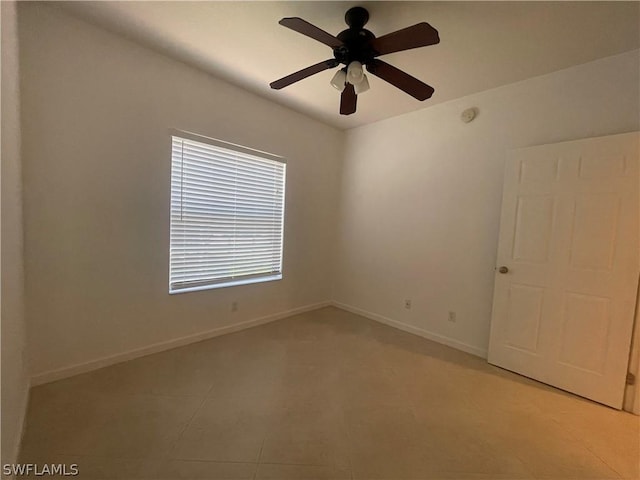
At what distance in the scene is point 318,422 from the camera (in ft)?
5.83

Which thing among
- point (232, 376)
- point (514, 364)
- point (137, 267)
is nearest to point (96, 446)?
point (232, 376)

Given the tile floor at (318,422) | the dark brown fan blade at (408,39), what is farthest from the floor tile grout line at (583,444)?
the dark brown fan blade at (408,39)

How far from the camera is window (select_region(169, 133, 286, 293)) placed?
269cm

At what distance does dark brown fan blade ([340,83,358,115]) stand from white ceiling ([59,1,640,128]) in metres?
0.41

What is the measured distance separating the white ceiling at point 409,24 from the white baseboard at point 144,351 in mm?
2665

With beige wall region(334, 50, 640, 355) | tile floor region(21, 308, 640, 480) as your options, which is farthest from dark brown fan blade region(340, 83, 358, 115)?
tile floor region(21, 308, 640, 480)

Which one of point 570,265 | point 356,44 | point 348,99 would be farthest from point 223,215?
point 570,265

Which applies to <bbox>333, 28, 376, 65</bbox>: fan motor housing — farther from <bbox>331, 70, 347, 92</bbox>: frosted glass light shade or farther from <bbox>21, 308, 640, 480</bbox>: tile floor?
<bbox>21, 308, 640, 480</bbox>: tile floor

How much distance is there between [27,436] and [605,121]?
447 cm

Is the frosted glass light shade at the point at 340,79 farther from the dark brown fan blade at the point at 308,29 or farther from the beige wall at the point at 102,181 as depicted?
the beige wall at the point at 102,181

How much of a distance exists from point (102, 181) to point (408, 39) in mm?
2444

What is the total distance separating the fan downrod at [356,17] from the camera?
178 cm

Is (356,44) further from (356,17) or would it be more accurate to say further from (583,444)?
(583,444)

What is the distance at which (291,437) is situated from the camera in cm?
164
